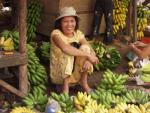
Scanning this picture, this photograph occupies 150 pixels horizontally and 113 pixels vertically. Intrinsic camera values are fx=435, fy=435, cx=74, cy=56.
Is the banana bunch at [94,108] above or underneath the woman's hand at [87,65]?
underneath

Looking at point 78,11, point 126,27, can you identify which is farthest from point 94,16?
point 126,27

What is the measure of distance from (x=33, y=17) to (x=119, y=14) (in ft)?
6.00

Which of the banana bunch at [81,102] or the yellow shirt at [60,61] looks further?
the yellow shirt at [60,61]

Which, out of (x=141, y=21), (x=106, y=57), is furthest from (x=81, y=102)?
(x=141, y=21)

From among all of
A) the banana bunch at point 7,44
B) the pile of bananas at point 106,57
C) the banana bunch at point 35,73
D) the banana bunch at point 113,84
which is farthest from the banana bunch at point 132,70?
the banana bunch at point 7,44

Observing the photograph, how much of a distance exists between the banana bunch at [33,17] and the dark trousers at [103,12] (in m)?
1.05

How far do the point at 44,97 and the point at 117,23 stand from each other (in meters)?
3.89

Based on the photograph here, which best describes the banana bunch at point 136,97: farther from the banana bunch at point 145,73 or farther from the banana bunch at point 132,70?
the banana bunch at point 132,70

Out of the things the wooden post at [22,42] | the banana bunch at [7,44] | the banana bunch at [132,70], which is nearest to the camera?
the wooden post at [22,42]

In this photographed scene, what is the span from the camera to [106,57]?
7.43 meters

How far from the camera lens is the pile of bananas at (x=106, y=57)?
7348 millimetres

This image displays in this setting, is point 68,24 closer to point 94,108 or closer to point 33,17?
point 94,108

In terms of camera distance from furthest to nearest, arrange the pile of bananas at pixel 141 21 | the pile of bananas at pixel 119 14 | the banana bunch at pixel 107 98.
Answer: the pile of bananas at pixel 141 21
the pile of bananas at pixel 119 14
the banana bunch at pixel 107 98

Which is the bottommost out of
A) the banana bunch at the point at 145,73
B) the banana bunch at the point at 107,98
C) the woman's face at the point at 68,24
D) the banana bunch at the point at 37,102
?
the banana bunch at the point at 37,102
